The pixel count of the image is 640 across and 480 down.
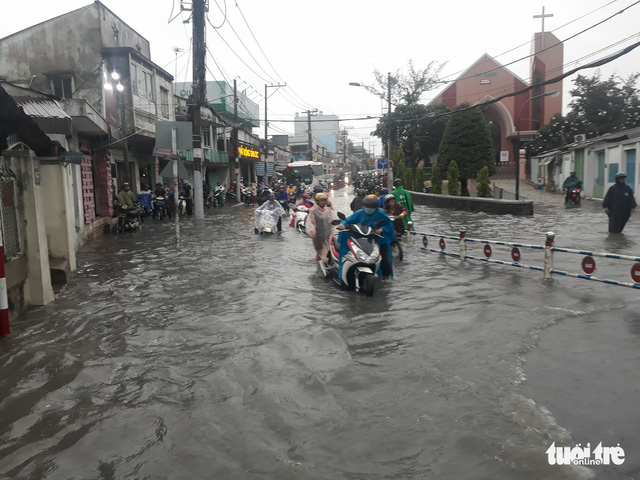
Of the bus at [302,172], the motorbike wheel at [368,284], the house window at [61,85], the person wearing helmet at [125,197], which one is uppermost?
the house window at [61,85]

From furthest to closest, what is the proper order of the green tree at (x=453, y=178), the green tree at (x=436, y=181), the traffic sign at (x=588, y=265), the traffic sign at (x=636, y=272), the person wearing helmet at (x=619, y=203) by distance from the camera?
1. the green tree at (x=436, y=181)
2. the green tree at (x=453, y=178)
3. the person wearing helmet at (x=619, y=203)
4. the traffic sign at (x=588, y=265)
5. the traffic sign at (x=636, y=272)

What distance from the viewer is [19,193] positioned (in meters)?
7.23

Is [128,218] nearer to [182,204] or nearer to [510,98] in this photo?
[182,204]

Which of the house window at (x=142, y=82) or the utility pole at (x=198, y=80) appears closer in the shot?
the utility pole at (x=198, y=80)

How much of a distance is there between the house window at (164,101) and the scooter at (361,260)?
2150 centimetres

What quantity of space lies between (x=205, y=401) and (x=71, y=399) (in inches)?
44.1

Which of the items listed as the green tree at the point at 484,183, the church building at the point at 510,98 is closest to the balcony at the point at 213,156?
the green tree at the point at 484,183

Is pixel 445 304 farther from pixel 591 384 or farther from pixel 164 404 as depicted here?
pixel 164 404

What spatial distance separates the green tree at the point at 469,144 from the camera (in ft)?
126

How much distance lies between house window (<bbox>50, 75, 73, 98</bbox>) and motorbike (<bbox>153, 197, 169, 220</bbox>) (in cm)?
539

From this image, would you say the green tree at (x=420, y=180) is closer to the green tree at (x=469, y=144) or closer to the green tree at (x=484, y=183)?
the green tree at (x=469, y=144)

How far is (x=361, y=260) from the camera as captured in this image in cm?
796

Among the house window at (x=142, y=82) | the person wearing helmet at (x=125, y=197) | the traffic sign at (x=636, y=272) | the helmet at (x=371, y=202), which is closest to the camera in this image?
the traffic sign at (x=636, y=272)

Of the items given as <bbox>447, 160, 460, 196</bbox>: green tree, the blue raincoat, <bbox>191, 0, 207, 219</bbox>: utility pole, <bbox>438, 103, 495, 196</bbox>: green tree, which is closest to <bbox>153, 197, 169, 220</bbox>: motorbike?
<bbox>191, 0, 207, 219</bbox>: utility pole
